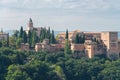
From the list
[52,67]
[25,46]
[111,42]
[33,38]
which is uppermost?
[33,38]

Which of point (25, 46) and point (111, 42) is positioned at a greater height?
point (111, 42)

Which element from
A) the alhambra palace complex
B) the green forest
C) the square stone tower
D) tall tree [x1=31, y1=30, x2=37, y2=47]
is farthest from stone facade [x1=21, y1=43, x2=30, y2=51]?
the square stone tower

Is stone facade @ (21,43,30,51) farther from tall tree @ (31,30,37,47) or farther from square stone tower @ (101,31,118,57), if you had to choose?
square stone tower @ (101,31,118,57)

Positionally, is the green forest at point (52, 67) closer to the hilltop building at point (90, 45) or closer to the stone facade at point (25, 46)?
the hilltop building at point (90, 45)

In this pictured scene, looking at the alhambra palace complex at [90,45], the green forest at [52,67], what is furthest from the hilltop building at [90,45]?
the green forest at [52,67]

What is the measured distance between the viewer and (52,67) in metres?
41.9

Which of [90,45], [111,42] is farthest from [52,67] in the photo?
[111,42]

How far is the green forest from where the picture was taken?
38.8 metres

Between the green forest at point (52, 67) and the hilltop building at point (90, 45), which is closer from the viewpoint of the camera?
the green forest at point (52, 67)

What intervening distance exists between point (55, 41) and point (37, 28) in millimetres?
5574

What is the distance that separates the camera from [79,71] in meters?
44.5

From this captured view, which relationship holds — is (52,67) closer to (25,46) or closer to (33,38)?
(25,46)

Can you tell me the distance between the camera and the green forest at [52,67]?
3881cm

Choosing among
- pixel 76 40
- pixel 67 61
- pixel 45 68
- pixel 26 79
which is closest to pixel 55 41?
pixel 76 40
